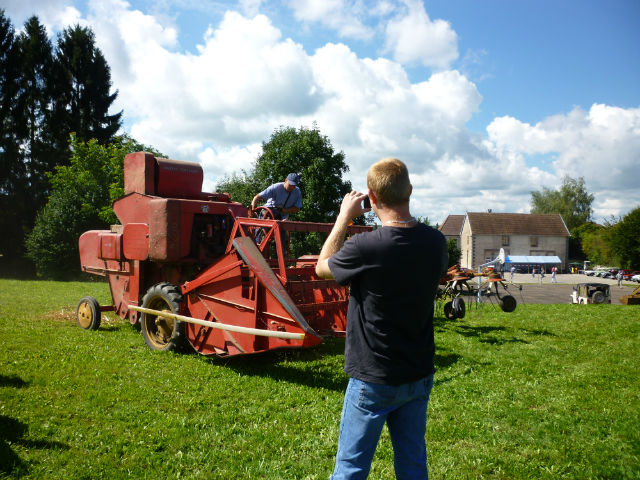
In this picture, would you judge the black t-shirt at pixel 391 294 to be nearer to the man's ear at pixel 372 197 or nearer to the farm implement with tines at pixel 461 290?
the man's ear at pixel 372 197

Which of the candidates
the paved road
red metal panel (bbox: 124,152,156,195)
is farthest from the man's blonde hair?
the paved road

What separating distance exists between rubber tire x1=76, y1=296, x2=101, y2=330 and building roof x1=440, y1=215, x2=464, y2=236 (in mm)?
70120

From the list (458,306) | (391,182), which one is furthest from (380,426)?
(458,306)

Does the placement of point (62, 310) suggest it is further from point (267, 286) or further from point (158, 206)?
point (267, 286)

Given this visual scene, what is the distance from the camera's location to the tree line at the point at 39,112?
36.1 meters

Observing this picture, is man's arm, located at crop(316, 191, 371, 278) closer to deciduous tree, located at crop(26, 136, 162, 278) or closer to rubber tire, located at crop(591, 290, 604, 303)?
rubber tire, located at crop(591, 290, 604, 303)

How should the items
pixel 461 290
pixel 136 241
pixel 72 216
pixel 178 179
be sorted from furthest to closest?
1. pixel 72 216
2. pixel 461 290
3. pixel 178 179
4. pixel 136 241

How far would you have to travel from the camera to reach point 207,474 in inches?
144

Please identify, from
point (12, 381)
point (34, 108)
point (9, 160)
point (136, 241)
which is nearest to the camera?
point (12, 381)

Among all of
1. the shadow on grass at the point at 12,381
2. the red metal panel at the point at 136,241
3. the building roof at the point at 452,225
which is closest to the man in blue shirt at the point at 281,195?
the red metal panel at the point at 136,241

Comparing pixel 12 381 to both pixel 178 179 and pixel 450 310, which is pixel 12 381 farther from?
pixel 450 310

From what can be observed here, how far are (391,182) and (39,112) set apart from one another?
44659 mm

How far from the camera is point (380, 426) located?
225cm

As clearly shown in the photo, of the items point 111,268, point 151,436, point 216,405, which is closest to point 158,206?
point 111,268
